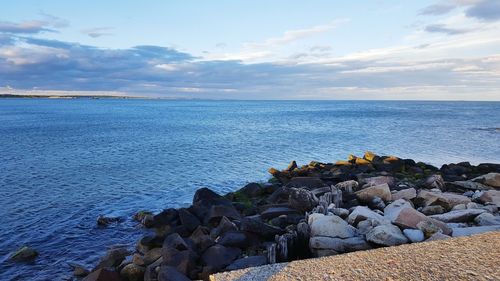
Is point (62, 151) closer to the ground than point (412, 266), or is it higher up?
closer to the ground

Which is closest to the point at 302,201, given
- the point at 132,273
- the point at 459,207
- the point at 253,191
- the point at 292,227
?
the point at 292,227

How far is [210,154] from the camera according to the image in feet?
93.7

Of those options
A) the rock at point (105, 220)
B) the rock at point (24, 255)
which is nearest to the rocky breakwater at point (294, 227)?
the rock at point (105, 220)

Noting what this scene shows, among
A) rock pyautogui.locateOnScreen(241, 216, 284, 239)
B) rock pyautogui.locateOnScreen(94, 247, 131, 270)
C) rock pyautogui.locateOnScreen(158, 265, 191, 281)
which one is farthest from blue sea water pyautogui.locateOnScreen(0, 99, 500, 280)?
rock pyautogui.locateOnScreen(241, 216, 284, 239)

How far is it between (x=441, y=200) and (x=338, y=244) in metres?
4.21

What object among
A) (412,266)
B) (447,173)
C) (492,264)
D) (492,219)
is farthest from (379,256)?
(447,173)

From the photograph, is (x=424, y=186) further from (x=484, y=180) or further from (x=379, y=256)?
(x=379, y=256)

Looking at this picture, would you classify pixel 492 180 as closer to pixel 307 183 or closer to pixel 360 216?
pixel 307 183

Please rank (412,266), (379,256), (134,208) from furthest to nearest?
(134,208)
(379,256)
(412,266)

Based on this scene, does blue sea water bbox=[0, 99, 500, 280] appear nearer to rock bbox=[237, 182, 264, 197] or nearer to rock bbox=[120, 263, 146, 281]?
rock bbox=[120, 263, 146, 281]

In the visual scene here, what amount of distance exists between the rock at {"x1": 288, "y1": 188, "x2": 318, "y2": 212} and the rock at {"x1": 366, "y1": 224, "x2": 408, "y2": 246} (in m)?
3.10

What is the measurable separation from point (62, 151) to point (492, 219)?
87.9 feet

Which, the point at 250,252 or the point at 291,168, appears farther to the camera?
the point at 291,168

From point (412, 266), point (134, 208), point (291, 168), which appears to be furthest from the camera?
point (291, 168)
